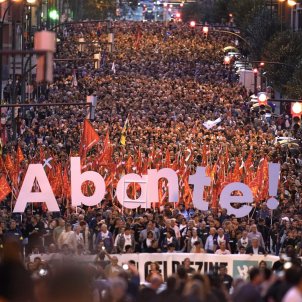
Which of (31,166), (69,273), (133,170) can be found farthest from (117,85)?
(69,273)

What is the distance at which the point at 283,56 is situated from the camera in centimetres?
6438

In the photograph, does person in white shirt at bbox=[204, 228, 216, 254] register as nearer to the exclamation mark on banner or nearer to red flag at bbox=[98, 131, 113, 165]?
the exclamation mark on banner

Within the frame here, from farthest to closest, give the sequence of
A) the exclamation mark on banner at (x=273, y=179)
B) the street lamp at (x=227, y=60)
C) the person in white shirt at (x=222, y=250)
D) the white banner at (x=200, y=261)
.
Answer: the street lamp at (x=227, y=60), the exclamation mark on banner at (x=273, y=179), the person in white shirt at (x=222, y=250), the white banner at (x=200, y=261)

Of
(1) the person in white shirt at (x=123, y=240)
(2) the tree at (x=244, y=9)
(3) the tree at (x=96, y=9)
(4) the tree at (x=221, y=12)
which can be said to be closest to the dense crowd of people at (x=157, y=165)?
(1) the person in white shirt at (x=123, y=240)

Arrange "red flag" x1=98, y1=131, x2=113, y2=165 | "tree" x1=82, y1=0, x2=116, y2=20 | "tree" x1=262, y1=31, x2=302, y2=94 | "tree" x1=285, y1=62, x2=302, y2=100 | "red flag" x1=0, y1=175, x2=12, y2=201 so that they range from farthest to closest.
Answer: "tree" x1=82, y1=0, x2=116, y2=20, "tree" x1=262, y1=31, x2=302, y2=94, "tree" x1=285, y1=62, x2=302, y2=100, "red flag" x1=98, y1=131, x2=113, y2=165, "red flag" x1=0, y1=175, x2=12, y2=201

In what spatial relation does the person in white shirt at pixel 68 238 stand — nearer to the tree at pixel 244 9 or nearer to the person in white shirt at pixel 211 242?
the person in white shirt at pixel 211 242

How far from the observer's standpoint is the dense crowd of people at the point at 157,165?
21.5 metres

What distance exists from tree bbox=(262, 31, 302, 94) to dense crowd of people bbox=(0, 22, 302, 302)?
60.9 inches

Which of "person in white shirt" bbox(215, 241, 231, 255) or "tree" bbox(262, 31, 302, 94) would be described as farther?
"tree" bbox(262, 31, 302, 94)

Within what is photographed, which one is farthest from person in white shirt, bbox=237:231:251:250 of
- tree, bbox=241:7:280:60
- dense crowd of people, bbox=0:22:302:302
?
tree, bbox=241:7:280:60

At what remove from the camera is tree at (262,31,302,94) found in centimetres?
6253

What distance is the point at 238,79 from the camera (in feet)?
243

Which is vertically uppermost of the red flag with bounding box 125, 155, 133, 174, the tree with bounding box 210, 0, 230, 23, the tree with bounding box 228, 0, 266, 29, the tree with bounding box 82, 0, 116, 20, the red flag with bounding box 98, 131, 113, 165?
the tree with bounding box 82, 0, 116, 20

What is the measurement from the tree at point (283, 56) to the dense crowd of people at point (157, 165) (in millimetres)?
1548
